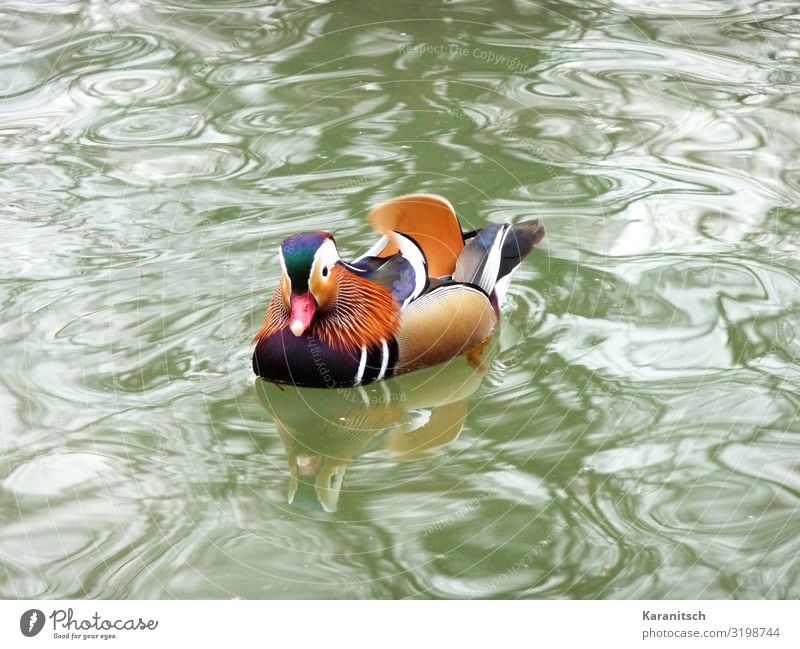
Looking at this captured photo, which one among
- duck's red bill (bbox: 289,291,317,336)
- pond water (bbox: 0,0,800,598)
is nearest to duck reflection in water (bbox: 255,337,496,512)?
pond water (bbox: 0,0,800,598)

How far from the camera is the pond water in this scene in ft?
15.7

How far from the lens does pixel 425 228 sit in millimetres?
6219

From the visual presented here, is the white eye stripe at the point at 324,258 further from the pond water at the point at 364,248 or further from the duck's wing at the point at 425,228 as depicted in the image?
the pond water at the point at 364,248

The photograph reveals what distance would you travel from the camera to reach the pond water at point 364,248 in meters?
4.77

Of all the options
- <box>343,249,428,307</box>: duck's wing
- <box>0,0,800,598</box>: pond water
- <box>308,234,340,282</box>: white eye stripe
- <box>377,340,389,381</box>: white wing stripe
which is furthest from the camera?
<box>343,249,428,307</box>: duck's wing

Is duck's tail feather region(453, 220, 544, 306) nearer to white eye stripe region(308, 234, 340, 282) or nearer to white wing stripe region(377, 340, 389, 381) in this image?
white wing stripe region(377, 340, 389, 381)

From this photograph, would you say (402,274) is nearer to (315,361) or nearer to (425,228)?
(425,228)

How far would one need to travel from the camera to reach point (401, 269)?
6.08 metres

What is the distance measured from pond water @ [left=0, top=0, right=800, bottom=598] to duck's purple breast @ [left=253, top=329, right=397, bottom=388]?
0.12m

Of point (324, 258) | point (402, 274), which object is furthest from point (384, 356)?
point (324, 258)

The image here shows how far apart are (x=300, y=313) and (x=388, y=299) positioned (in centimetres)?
51

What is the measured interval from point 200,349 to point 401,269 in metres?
1.06

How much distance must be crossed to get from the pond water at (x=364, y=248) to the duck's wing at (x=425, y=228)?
490mm

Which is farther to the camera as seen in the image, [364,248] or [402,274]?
[364,248]
